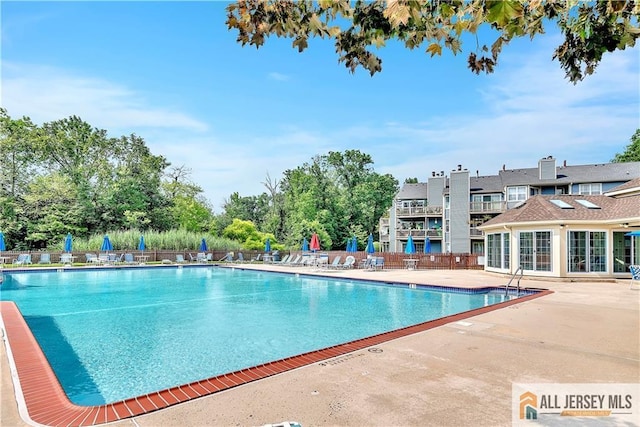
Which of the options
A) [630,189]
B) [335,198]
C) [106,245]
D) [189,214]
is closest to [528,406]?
[630,189]

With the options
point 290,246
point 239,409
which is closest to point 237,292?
point 239,409

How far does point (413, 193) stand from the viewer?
37531mm

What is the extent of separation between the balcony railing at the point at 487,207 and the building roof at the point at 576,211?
40.7 feet

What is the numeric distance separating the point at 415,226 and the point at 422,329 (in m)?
30.9

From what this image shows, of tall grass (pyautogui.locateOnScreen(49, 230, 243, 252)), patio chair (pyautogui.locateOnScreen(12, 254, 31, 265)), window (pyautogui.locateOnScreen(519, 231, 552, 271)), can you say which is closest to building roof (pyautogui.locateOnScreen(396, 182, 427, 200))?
tall grass (pyautogui.locateOnScreen(49, 230, 243, 252))

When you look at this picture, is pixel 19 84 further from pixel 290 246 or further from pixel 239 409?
pixel 290 246

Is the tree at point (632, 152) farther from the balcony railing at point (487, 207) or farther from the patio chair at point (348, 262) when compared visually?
the patio chair at point (348, 262)

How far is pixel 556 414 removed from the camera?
330 cm

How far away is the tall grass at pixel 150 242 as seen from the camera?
1024 inches

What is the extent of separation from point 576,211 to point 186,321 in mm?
16689

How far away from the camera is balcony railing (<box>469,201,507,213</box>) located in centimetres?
3114

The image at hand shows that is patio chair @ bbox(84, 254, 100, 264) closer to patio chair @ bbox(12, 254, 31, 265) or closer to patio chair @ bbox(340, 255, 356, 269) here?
patio chair @ bbox(12, 254, 31, 265)

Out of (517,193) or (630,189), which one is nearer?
(630,189)

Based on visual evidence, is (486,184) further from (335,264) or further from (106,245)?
(106,245)
